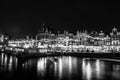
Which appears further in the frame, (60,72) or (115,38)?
(115,38)

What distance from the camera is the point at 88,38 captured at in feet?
200

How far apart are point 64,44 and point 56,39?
6.88 metres

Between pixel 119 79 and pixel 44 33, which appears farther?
pixel 44 33

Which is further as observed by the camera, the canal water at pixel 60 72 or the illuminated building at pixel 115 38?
the illuminated building at pixel 115 38

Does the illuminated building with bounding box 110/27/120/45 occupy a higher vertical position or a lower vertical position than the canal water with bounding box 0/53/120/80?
higher

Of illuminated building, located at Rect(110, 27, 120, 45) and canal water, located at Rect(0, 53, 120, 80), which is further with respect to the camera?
illuminated building, located at Rect(110, 27, 120, 45)

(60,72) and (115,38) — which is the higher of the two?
(115,38)

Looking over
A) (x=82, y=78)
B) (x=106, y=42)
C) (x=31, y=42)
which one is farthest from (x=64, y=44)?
(x=82, y=78)

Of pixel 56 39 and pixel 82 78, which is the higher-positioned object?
pixel 56 39

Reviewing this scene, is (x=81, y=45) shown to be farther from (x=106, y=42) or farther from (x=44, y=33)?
(x=44, y=33)

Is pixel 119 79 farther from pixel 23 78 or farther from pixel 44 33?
pixel 44 33

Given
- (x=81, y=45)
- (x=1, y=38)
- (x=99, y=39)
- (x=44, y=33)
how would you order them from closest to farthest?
1. (x=81, y=45)
2. (x=99, y=39)
3. (x=44, y=33)
4. (x=1, y=38)

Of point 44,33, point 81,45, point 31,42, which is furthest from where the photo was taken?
point 44,33

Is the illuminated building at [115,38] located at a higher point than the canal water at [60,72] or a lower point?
higher
